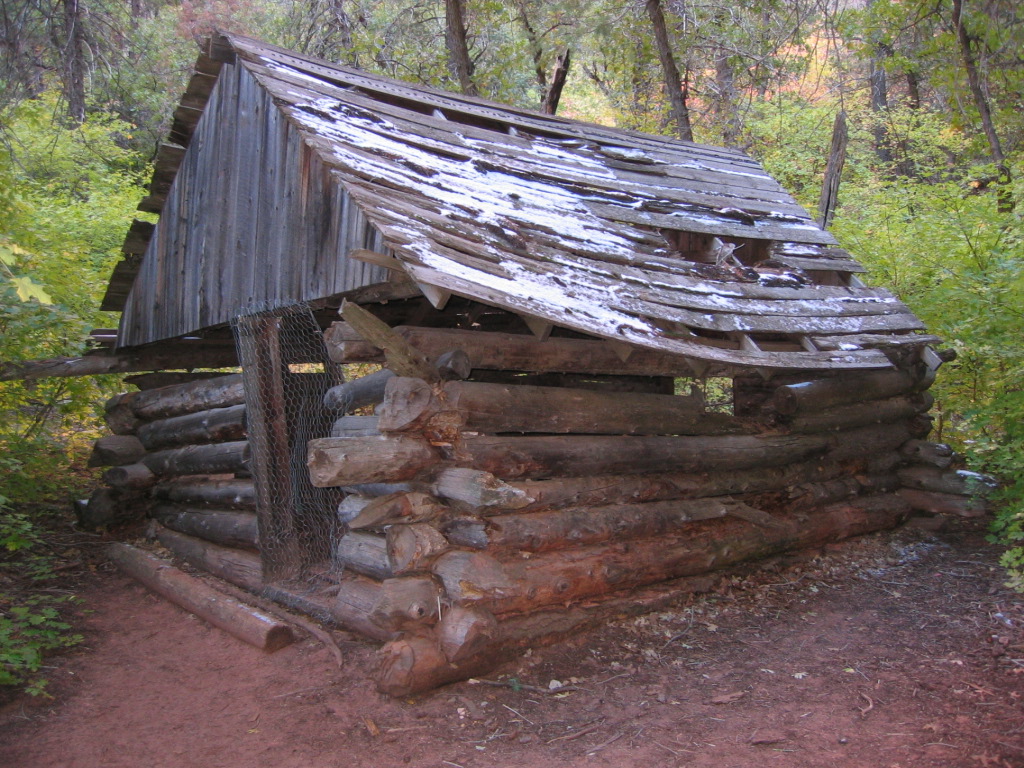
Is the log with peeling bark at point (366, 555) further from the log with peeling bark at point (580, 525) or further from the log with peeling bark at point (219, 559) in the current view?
the log with peeling bark at point (219, 559)

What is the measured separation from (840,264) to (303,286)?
16.9ft

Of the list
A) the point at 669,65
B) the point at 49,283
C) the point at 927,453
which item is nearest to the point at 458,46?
the point at 669,65

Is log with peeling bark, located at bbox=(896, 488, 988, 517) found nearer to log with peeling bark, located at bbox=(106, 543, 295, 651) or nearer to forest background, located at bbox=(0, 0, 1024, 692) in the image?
forest background, located at bbox=(0, 0, 1024, 692)

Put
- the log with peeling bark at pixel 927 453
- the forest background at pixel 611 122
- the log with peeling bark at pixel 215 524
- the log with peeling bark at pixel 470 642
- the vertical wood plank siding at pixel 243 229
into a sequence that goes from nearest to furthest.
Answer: the log with peeling bark at pixel 470 642 → the vertical wood plank siding at pixel 243 229 → the log with peeling bark at pixel 215 524 → the forest background at pixel 611 122 → the log with peeling bark at pixel 927 453

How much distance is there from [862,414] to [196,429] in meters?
6.56

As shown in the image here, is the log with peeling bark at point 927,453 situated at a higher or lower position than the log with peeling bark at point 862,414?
lower

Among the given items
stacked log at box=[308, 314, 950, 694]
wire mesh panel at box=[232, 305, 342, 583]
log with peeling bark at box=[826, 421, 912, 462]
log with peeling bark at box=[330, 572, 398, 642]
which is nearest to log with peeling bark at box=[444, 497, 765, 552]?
stacked log at box=[308, 314, 950, 694]

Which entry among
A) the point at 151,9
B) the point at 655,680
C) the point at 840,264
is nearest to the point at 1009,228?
the point at 840,264

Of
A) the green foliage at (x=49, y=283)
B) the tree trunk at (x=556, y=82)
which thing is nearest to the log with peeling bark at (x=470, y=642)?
the green foliage at (x=49, y=283)

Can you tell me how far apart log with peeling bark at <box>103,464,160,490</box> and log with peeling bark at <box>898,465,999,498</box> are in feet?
26.2

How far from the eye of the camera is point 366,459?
459 cm

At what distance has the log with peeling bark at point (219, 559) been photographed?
6.67 metres

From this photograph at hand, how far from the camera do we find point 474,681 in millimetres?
4629

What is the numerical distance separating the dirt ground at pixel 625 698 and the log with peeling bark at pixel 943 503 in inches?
69.4
